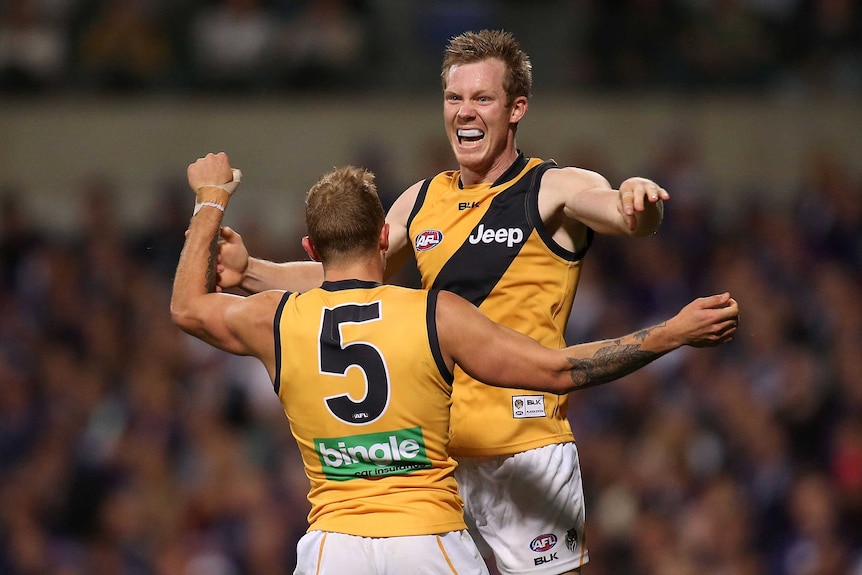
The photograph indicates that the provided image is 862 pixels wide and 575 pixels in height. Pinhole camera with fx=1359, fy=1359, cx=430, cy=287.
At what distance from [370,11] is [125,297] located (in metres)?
3.86

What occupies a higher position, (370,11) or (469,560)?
(370,11)

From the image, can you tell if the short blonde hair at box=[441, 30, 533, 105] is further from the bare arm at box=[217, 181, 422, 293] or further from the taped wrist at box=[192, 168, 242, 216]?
the taped wrist at box=[192, 168, 242, 216]

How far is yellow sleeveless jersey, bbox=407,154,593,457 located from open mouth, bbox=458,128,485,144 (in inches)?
7.3

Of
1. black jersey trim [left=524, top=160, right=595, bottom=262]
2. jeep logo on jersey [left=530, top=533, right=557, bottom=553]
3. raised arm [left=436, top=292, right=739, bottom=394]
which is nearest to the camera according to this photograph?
raised arm [left=436, top=292, right=739, bottom=394]

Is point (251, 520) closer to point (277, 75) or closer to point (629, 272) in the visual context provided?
point (629, 272)

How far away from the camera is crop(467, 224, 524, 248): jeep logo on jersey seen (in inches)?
204

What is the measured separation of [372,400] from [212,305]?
69 centimetres

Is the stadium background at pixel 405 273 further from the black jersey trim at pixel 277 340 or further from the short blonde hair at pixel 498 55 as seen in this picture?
the black jersey trim at pixel 277 340

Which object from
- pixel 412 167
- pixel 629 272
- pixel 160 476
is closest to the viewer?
pixel 160 476

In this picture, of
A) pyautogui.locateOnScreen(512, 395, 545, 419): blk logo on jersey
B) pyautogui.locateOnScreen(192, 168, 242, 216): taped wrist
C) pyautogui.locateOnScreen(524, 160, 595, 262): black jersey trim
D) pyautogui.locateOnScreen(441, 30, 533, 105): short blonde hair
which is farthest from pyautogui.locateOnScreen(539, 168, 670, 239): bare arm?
pyautogui.locateOnScreen(192, 168, 242, 216): taped wrist

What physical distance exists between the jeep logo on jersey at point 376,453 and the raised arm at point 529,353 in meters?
0.31

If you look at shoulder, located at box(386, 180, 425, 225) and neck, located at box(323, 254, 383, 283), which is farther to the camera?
shoulder, located at box(386, 180, 425, 225)

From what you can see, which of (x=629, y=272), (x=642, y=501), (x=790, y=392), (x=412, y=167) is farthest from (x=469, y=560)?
(x=412, y=167)

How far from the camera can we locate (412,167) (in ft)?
43.2
